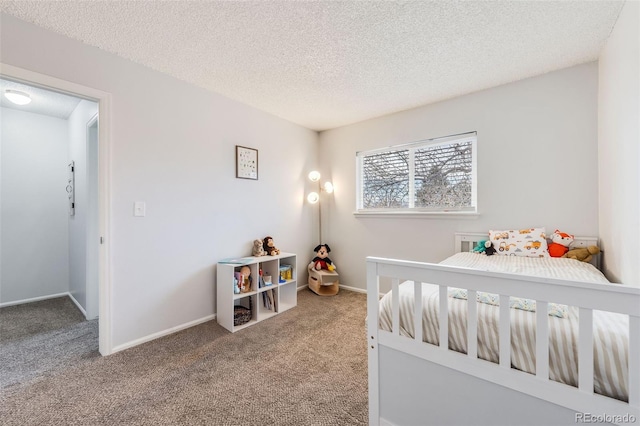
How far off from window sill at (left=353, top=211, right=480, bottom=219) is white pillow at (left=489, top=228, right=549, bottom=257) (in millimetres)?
319

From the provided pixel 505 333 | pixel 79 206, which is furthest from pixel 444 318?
pixel 79 206

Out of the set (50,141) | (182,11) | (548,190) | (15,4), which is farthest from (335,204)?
(50,141)

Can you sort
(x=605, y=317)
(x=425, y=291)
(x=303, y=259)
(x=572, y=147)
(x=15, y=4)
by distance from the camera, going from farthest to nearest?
(x=303, y=259), (x=572, y=147), (x=15, y=4), (x=425, y=291), (x=605, y=317)

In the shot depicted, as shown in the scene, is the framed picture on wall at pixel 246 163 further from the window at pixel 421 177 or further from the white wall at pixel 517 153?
the white wall at pixel 517 153

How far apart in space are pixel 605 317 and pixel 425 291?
2.05ft

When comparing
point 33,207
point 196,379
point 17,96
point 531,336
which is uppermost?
point 17,96

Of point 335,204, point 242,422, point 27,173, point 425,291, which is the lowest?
point 242,422

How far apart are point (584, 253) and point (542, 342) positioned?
5.54 feet

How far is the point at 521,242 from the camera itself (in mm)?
2203

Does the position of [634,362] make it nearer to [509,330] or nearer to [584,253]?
[509,330]

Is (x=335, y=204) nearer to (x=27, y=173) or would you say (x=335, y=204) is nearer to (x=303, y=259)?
(x=303, y=259)

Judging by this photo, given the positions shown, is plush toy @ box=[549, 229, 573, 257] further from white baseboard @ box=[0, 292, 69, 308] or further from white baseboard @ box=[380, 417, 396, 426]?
white baseboard @ box=[0, 292, 69, 308]

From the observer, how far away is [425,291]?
1.29 m

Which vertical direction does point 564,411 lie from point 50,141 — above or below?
below
